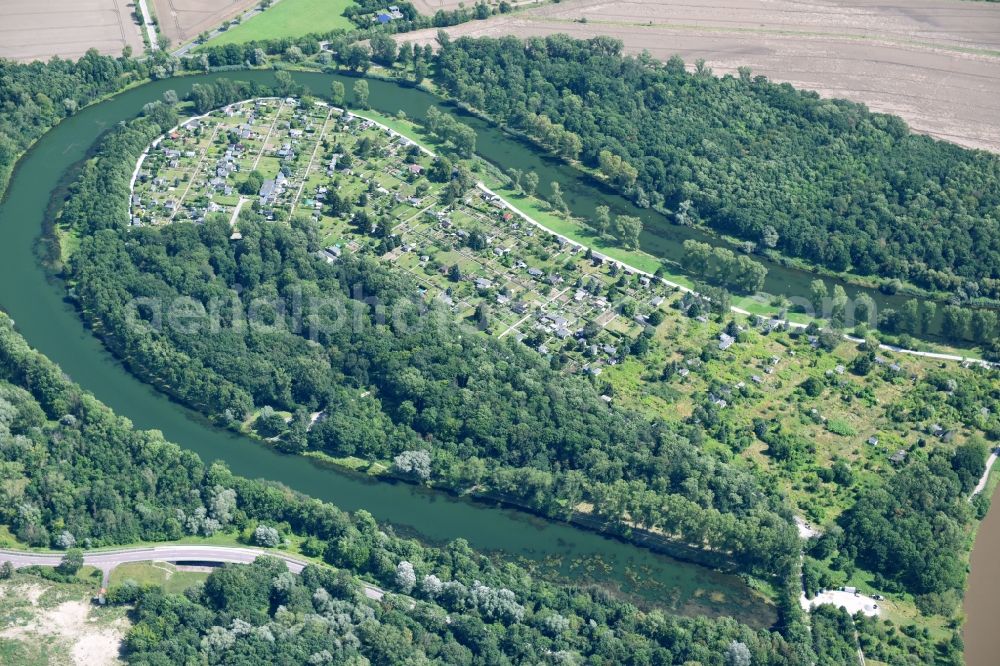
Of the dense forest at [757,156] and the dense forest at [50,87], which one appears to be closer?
the dense forest at [757,156]

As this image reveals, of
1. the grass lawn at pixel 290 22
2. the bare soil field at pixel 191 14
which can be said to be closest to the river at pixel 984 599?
the grass lawn at pixel 290 22

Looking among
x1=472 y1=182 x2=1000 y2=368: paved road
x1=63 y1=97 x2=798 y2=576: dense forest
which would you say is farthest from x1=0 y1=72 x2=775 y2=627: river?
x1=472 y1=182 x2=1000 y2=368: paved road

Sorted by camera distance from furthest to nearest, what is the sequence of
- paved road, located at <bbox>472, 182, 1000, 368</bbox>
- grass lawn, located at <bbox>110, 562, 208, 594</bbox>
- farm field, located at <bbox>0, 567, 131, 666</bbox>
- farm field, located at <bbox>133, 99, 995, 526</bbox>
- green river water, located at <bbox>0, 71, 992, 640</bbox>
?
1. paved road, located at <bbox>472, 182, 1000, 368</bbox>
2. farm field, located at <bbox>133, 99, 995, 526</bbox>
3. green river water, located at <bbox>0, 71, 992, 640</bbox>
4. grass lawn, located at <bbox>110, 562, 208, 594</bbox>
5. farm field, located at <bbox>0, 567, 131, 666</bbox>

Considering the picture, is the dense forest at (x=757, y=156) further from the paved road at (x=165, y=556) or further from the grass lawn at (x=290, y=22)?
the paved road at (x=165, y=556)

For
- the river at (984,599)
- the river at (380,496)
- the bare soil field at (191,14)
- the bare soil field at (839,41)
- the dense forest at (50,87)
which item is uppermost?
the bare soil field at (191,14)

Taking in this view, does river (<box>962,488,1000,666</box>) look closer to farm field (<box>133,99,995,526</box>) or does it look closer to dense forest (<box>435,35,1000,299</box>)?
farm field (<box>133,99,995,526</box>)

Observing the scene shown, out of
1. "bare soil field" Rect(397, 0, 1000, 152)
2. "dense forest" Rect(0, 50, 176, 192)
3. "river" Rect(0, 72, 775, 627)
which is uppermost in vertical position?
"dense forest" Rect(0, 50, 176, 192)

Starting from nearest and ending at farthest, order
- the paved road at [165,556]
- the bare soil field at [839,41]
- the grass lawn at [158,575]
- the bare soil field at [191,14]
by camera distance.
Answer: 1. the grass lawn at [158,575]
2. the paved road at [165,556]
3. the bare soil field at [839,41]
4. the bare soil field at [191,14]

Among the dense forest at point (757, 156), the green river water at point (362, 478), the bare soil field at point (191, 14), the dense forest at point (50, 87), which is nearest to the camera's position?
the green river water at point (362, 478)
